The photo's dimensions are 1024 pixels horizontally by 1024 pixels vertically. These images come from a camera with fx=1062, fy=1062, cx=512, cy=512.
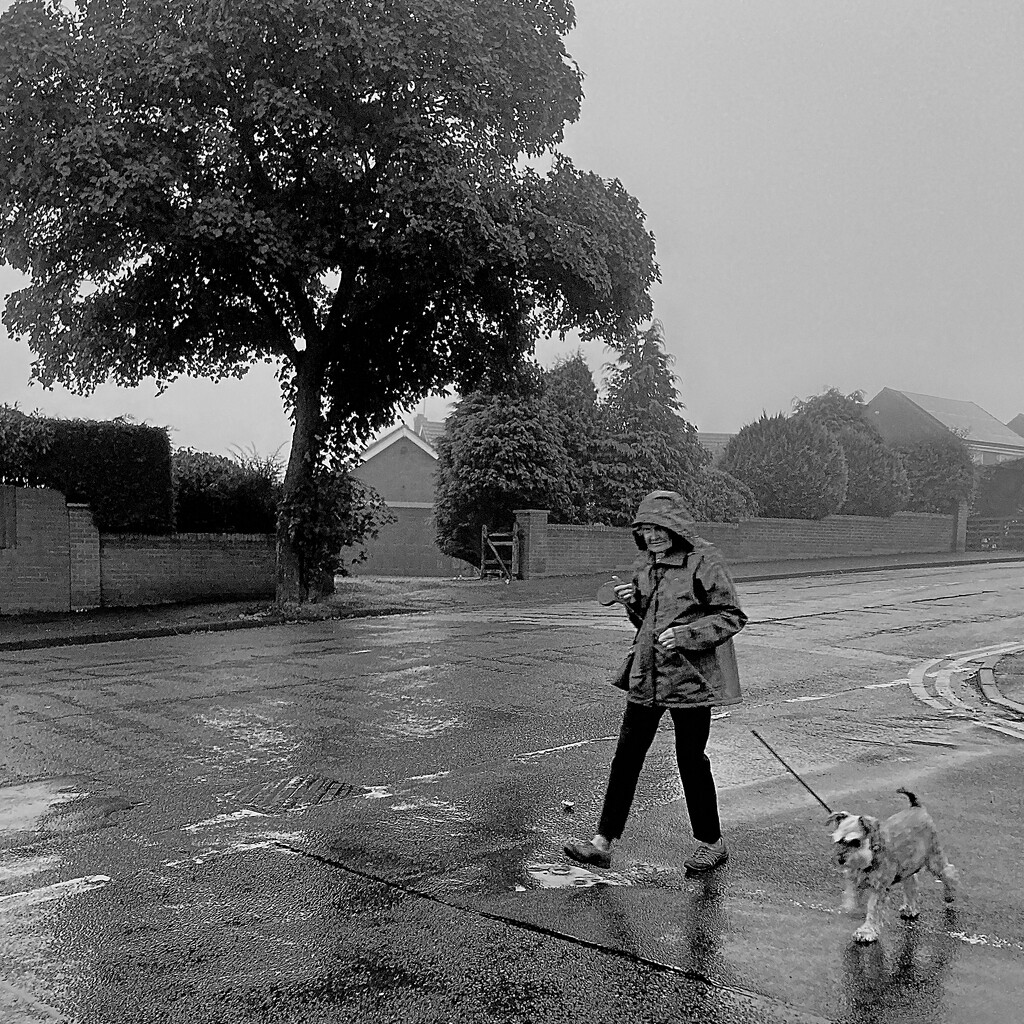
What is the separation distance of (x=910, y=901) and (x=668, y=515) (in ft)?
6.25

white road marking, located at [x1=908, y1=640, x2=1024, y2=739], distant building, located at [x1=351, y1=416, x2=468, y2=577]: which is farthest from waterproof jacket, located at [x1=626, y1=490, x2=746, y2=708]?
distant building, located at [x1=351, y1=416, x2=468, y2=577]

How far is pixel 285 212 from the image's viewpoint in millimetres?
14938

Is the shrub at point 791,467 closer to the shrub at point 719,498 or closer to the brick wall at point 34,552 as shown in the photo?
the shrub at point 719,498

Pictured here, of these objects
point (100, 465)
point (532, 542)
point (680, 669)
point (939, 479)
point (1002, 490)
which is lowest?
point (680, 669)

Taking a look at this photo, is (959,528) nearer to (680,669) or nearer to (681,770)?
(681,770)

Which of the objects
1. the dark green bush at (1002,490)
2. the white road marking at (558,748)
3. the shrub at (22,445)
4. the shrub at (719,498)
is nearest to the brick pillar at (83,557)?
the shrub at (22,445)

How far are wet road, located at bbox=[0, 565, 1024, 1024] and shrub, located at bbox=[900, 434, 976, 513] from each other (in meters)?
28.3

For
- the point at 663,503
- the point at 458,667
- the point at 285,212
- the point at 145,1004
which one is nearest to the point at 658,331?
the point at 285,212

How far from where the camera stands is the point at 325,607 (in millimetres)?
17078

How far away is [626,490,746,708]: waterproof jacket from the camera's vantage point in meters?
4.77

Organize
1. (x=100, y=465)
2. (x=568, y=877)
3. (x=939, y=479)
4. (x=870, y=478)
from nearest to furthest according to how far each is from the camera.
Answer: (x=568, y=877) < (x=100, y=465) < (x=870, y=478) < (x=939, y=479)

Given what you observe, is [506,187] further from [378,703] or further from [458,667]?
[378,703]

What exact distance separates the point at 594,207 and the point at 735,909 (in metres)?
14.0

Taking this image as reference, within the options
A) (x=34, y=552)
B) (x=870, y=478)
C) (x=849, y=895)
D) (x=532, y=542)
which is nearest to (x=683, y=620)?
(x=849, y=895)
